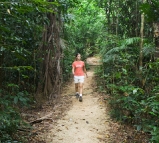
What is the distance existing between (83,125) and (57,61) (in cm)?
279

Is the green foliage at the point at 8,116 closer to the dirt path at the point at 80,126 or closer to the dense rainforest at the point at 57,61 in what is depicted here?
the dense rainforest at the point at 57,61

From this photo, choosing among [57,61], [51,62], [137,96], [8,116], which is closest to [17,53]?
[8,116]

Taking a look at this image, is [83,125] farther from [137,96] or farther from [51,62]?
[51,62]

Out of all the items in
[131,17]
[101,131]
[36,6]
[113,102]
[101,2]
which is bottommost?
[101,131]

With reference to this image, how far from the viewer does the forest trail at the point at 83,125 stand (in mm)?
4551

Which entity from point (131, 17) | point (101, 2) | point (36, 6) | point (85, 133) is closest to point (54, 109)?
point (85, 133)

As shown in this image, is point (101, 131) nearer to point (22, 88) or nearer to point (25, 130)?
point (25, 130)

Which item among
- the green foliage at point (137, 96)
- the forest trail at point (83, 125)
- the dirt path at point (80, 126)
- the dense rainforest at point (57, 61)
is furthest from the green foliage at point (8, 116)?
the green foliage at point (137, 96)

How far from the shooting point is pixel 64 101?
7441mm

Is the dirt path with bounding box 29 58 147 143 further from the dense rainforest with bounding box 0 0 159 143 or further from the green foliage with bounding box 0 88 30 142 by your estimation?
the green foliage with bounding box 0 88 30 142

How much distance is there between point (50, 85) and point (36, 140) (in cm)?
319

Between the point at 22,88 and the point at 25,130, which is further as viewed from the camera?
the point at 22,88

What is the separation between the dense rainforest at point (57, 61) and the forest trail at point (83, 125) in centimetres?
50

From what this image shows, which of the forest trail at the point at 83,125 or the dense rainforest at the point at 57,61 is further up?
the dense rainforest at the point at 57,61
